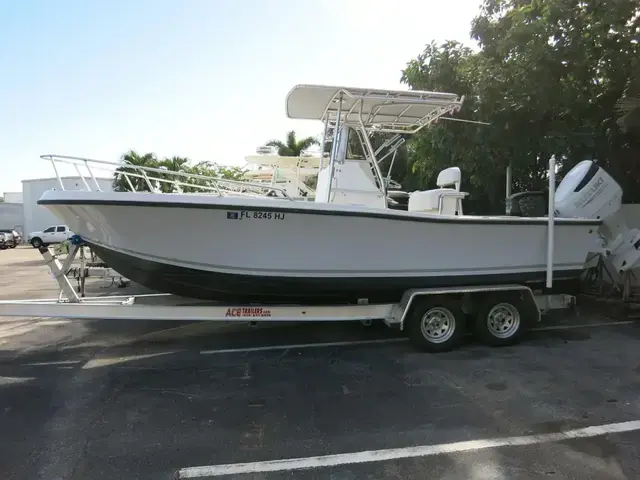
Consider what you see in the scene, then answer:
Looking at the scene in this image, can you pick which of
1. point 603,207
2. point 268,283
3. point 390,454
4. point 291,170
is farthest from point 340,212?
point 291,170

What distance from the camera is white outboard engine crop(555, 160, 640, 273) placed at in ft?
22.7

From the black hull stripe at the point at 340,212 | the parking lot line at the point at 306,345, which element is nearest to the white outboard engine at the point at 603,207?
the black hull stripe at the point at 340,212

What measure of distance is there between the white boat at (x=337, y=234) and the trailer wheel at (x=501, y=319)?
0.26 metres

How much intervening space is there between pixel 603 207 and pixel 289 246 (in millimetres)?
4797

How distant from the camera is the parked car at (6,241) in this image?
107ft

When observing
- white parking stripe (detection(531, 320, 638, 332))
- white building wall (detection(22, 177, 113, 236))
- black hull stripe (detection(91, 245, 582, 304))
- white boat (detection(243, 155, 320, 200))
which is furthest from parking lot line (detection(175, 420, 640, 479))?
white building wall (detection(22, 177, 113, 236))

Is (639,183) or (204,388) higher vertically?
(639,183)

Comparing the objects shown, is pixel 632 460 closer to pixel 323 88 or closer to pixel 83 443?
pixel 83 443

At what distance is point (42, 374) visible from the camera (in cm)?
518

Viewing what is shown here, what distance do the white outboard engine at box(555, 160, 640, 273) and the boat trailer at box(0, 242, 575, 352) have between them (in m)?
1.34

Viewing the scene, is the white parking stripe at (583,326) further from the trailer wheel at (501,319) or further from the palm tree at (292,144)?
the palm tree at (292,144)

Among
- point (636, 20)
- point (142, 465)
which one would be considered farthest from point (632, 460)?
point (636, 20)

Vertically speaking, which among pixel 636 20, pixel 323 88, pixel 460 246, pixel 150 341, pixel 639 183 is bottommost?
pixel 150 341

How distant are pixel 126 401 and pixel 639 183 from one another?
10.6m
